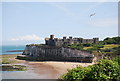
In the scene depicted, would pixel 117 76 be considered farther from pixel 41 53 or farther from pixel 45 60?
pixel 41 53

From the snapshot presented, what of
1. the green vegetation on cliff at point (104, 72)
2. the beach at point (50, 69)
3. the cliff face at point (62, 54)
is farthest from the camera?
the cliff face at point (62, 54)

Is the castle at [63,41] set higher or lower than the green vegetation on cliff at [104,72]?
higher

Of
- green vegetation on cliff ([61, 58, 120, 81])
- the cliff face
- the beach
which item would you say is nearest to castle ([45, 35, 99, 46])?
the cliff face

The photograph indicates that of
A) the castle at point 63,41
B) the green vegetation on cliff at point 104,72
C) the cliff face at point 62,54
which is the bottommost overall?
the green vegetation on cliff at point 104,72

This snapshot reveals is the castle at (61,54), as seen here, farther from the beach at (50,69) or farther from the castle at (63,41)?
the castle at (63,41)

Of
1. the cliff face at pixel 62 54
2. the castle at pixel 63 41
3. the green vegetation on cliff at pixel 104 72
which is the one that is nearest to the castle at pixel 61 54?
the cliff face at pixel 62 54

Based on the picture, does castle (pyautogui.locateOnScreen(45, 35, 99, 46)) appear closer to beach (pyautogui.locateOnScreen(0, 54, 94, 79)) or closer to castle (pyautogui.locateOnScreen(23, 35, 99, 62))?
castle (pyautogui.locateOnScreen(23, 35, 99, 62))

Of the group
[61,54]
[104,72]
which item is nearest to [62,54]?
[61,54]

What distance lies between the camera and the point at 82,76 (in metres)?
11.0

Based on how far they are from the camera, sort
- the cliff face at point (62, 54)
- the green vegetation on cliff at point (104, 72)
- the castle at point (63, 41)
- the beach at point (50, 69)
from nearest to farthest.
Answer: the green vegetation on cliff at point (104, 72) < the beach at point (50, 69) < the cliff face at point (62, 54) < the castle at point (63, 41)

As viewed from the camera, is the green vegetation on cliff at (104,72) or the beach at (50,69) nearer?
the green vegetation on cliff at (104,72)

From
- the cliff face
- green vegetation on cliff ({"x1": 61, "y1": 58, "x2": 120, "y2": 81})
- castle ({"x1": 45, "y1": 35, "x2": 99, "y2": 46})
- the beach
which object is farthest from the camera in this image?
castle ({"x1": 45, "y1": 35, "x2": 99, "y2": 46})

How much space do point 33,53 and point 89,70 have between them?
30603 mm

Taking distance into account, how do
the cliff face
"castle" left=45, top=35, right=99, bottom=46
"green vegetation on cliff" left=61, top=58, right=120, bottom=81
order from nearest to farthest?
"green vegetation on cliff" left=61, top=58, right=120, bottom=81, the cliff face, "castle" left=45, top=35, right=99, bottom=46
